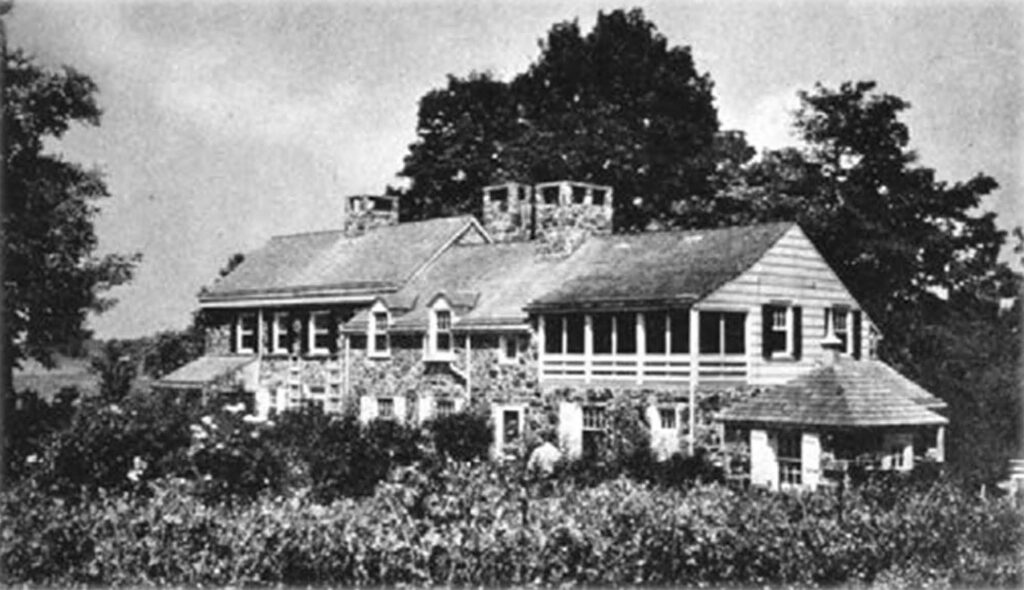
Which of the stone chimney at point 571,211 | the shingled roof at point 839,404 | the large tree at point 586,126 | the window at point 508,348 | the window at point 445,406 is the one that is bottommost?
the window at point 445,406

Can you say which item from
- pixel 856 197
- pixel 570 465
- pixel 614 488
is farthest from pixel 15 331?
pixel 856 197

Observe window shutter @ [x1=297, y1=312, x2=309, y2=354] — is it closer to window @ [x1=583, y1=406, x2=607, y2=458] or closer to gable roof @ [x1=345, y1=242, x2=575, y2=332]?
gable roof @ [x1=345, y1=242, x2=575, y2=332]

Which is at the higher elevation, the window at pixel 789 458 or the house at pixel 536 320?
the house at pixel 536 320

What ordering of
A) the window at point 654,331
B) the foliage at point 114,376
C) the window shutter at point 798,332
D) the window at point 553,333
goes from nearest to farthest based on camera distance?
the window at point 654,331 → the window shutter at point 798,332 → the window at point 553,333 → the foliage at point 114,376

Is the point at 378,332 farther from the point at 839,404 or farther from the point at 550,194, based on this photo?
the point at 839,404

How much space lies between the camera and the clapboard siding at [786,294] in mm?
31531

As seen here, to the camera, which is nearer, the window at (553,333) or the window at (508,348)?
the window at (553,333)

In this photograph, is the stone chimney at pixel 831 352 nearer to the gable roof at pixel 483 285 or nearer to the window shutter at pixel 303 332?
the gable roof at pixel 483 285

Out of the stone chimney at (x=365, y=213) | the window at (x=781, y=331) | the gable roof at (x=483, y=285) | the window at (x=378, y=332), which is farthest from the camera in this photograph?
the stone chimney at (x=365, y=213)

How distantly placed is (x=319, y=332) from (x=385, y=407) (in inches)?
188

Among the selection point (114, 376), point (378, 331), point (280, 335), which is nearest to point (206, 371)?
point (280, 335)

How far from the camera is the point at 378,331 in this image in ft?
132

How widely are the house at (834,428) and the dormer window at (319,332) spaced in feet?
59.5

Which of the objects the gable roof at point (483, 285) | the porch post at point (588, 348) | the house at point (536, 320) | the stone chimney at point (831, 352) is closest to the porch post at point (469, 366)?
the house at point (536, 320)
